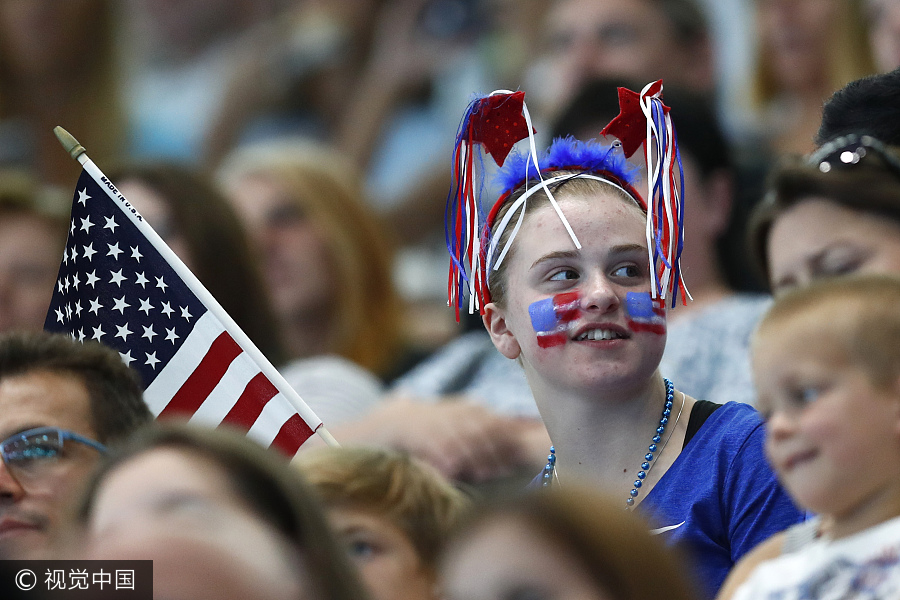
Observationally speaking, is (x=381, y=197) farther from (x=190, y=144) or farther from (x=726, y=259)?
(x=726, y=259)

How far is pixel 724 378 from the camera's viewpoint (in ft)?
13.8

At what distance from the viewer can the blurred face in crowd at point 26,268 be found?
16.0 feet

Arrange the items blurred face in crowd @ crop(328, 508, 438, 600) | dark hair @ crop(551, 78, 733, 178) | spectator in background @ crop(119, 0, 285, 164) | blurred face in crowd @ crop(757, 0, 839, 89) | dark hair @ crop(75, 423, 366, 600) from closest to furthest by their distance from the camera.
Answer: dark hair @ crop(75, 423, 366, 600) → blurred face in crowd @ crop(328, 508, 438, 600) → dark hair @ crop(551, 78, 733, 178) → blurred face in crowd @ crop(757, 0, 839, 89) → spectator in background @ crop(119, 0, 285, 164)

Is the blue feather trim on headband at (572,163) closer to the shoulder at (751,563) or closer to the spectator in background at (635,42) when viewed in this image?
the shoulder at (751,563)

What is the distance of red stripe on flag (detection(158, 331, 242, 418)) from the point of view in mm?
3369

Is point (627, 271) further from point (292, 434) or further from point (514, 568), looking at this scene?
point (514, 568)

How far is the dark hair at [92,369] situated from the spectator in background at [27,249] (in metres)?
1.75

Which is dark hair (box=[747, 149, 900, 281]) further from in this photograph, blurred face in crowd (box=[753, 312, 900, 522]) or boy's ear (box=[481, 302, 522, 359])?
blurred face in crowd (box=[753, 312, 900, 522])

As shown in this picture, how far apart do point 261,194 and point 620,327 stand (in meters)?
3.03

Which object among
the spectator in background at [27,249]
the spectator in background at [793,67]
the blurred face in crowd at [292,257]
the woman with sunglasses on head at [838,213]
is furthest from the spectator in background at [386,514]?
the spectator in background at [793,67]

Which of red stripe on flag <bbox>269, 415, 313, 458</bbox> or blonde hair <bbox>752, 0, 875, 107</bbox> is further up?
blonde hair <bbox>752, 0, 875, 107</bbox>

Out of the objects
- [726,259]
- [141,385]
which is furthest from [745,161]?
[141,385]

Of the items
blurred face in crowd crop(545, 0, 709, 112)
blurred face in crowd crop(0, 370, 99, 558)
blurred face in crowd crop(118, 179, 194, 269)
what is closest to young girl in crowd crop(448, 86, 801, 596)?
blurred face in crowd crop(0, 370, 99, 558)

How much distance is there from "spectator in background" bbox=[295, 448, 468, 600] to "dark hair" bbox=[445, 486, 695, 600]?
2.70 feet
